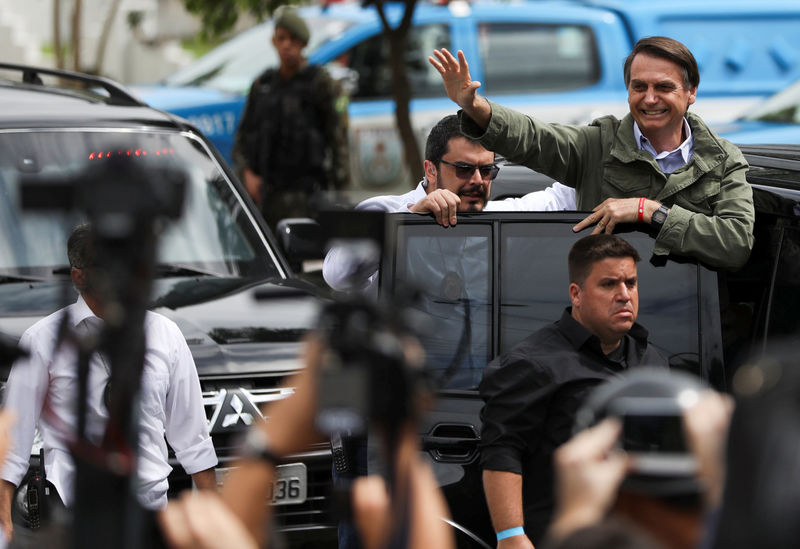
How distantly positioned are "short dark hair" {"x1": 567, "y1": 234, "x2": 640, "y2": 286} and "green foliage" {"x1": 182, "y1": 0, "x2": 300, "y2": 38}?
868 cm

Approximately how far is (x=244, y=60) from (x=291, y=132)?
2.71 m

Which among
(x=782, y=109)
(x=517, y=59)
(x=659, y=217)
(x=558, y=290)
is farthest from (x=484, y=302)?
(x=517, y=59)

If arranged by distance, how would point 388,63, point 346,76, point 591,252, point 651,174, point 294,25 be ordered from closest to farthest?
point 591,252 < point 651,174 < point 294,25 < point 346,76 < point 388,63

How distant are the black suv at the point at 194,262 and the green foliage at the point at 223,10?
19.0 feet

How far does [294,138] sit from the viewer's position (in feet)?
27.3

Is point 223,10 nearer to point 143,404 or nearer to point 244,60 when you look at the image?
point 244,60

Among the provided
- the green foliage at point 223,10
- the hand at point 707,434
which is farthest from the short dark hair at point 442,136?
the green foliage at point 223,10

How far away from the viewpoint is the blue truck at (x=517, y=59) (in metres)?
10.5

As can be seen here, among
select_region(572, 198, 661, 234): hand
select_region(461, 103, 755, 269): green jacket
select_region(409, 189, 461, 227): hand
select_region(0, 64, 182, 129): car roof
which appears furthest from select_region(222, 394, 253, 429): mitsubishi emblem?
select_region(0, 64, 182, 129): car roof

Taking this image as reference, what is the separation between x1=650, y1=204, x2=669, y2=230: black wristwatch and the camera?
386 centimetres

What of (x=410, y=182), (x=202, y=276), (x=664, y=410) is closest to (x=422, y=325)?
(x=664, y=410)

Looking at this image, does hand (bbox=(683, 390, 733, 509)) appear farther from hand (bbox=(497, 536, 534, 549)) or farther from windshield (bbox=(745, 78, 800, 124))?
windshield (bbox=(745, 78, 800, 124))

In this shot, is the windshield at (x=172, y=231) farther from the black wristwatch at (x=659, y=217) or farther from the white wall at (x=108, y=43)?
the white wall at (x=108, y=43)

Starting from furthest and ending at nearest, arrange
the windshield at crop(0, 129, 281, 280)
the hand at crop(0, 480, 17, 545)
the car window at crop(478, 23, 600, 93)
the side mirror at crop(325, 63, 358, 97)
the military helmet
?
the car window at crop(478, 23, 600, 93) < the side mirror at crop(325, 63, 358, 97) < the military helmet < the windshield at crop(0, 129, 281, 280) < the hand at crop(0, 480, 17, 545)
